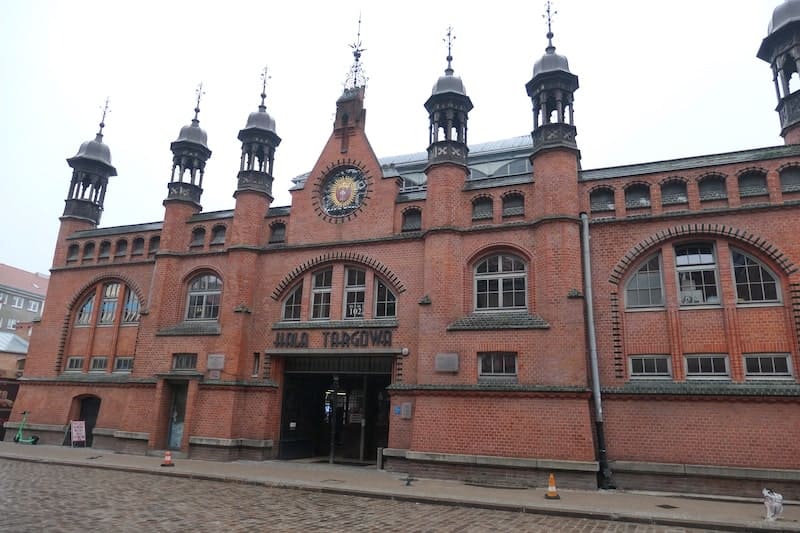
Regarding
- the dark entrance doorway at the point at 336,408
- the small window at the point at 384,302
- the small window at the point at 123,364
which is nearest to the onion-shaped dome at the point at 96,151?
the small window at the point at 123,364

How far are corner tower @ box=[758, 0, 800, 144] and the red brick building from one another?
9 centimetres

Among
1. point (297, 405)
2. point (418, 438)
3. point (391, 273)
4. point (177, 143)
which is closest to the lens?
point (418, 438)

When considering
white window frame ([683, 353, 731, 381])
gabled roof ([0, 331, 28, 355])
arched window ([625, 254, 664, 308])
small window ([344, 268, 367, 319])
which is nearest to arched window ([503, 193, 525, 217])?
arched window ([625, 254, 664, 308])

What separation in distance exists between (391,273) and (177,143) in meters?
13.4

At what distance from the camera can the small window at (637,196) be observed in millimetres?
18525

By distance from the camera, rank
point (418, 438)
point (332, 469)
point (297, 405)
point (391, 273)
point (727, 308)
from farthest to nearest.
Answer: point (297, 405)
point (391, 273)
point (332, 469)
point (418, 438)
point (727, 308)

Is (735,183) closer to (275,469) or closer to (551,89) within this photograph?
(551,89)

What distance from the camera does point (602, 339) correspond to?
58.5 feet

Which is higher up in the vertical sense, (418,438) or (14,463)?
(418,438)

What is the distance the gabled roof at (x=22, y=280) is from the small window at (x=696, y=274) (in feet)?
260

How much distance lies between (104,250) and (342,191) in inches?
545

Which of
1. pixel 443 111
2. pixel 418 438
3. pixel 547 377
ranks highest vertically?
pixel 443 111

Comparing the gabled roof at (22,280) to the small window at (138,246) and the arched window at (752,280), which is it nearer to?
the small window at (138,246)

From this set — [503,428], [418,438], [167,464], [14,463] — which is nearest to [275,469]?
[167,464]
